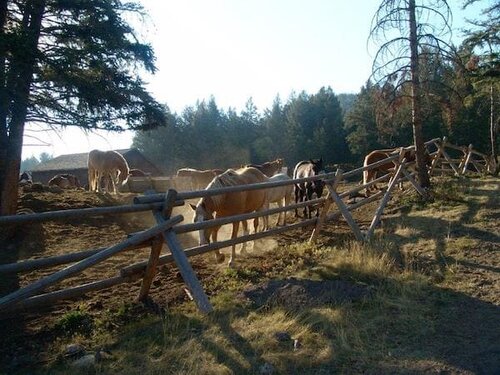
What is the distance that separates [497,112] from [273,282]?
84.8 feet

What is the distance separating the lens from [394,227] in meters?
9.00

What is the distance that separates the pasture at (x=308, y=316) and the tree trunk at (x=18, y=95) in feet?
10.2

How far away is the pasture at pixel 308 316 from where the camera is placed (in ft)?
13.1

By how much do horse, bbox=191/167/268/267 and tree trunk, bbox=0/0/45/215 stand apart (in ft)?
12.4

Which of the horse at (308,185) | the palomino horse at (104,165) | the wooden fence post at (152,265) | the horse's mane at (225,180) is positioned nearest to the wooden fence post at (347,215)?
the horse's mane at (225,180)

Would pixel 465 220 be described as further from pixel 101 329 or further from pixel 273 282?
pixel 101 329

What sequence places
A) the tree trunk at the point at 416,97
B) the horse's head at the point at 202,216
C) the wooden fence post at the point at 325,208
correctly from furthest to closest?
the tree trunk at the point at 416,97 < the wooden fence post at the point at 325,208 < the horse's head at the point at 202,216

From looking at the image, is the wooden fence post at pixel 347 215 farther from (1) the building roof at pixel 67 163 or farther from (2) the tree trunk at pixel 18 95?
(1) the building roof at pixel 67 163

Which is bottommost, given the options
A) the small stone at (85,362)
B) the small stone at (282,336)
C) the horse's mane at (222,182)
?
the small stone at (282,336)

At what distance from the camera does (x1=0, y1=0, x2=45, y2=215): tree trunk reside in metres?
7.86

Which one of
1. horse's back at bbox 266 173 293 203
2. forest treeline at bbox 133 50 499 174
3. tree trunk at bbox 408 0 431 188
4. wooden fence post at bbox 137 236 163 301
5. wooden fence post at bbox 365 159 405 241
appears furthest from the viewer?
forest treeline at bbox 133 50 499 174

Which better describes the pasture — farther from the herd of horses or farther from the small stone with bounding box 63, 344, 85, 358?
the herd of horses

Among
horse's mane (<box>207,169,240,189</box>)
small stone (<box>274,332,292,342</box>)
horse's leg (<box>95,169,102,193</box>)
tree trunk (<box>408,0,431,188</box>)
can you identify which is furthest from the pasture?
horse's leg (<box>95,169,102,193</box>)

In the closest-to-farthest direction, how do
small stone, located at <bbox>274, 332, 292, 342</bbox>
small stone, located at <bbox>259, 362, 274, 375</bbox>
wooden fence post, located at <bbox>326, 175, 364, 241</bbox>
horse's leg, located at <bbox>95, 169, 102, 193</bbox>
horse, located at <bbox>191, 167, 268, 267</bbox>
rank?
small stone, located at <bbox>259, 362, 274, 375</bbox>, small stone, located at <bbox>274, 332, 292, 342</bbox>, horse, located at <bbox>191, 167, 268, 267</bbox>, wooden fence post, located at <bbox>326, 175, 364, 241</bbox>, horse's leg, located at <bbox>95, 169, 102, 193</bbox>
